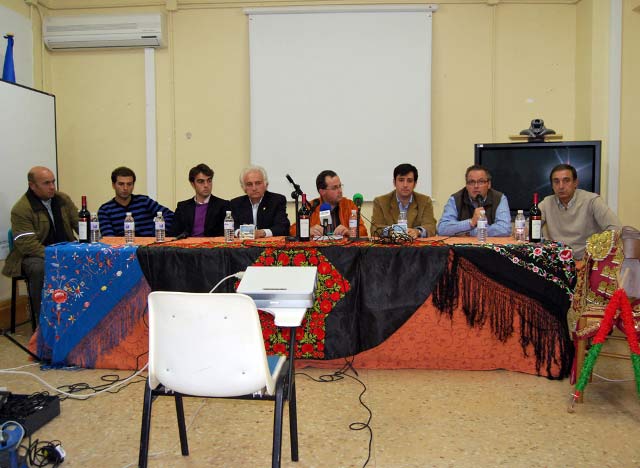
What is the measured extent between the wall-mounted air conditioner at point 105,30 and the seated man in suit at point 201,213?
170 cm

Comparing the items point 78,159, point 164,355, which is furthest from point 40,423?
point 78,159

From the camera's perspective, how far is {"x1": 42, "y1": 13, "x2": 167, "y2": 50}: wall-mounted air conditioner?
461 centimetres

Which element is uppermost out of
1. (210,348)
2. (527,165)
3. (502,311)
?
(527,165)

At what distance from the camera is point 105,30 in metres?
4.64

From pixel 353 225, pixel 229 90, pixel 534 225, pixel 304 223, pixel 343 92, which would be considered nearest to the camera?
pixel 534 225

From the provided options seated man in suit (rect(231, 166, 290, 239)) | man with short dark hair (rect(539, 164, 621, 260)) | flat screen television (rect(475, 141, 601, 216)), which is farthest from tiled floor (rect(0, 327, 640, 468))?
flat screen television (rect(475, 141, 601, 216))

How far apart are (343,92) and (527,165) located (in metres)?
1.68

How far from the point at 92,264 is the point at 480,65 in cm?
360

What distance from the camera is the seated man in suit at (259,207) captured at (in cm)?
357

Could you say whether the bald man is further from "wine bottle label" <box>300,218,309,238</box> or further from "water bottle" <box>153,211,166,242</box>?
"wine bottle label" <box>300,218,309,238</box>

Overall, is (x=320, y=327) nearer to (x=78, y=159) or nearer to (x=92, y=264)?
(x=92, y=264)

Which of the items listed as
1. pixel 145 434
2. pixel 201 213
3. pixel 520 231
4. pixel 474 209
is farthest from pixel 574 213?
pixel 145 434

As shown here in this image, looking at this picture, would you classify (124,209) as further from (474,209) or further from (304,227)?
(474,209)

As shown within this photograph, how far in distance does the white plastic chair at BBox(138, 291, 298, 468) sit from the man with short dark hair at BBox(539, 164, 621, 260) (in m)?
2.62
